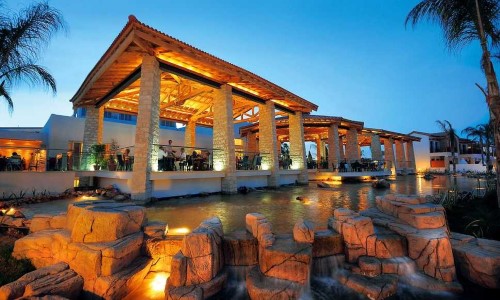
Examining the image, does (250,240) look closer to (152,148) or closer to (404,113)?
(152,148)

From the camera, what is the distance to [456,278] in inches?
139

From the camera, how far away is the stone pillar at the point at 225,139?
411 inches

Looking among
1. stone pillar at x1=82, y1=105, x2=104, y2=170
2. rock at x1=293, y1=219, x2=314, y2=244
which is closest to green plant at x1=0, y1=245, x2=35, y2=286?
rock at x1=293, y1=219, x2=314, y2=244

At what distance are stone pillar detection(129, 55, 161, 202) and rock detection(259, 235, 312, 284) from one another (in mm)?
5872

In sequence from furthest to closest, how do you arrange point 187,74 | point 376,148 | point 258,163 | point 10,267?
point 376,148 < point 258,163 < point 187,74 < point 10,267

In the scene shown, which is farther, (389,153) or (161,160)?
(389,153)

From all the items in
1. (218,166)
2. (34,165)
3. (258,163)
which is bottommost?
(218,166)

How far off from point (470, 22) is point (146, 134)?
10140mm

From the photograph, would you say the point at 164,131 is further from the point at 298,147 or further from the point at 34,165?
the point at 298,147

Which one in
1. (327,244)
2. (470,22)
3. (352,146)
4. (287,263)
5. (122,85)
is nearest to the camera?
(287,263)

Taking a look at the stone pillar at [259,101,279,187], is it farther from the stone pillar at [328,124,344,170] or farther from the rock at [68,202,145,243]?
the rock at [68,202,145,243]

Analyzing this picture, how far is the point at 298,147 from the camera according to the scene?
15.0 m

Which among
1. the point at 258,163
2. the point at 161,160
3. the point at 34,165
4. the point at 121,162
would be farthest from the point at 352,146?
the point at 34,165

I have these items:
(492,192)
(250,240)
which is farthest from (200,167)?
(492,192)
